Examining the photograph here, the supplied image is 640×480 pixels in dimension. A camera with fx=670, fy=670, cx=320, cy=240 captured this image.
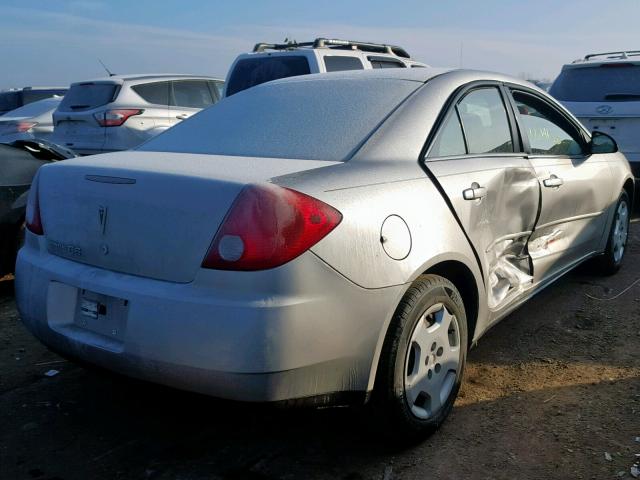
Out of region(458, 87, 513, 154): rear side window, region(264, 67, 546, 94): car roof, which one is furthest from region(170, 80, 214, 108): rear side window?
region(458, 87, 513, 154): rear side window

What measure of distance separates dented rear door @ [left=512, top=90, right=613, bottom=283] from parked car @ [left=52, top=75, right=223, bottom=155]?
5.33m

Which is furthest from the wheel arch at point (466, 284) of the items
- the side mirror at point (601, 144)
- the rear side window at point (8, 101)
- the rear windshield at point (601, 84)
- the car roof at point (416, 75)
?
the rear side window at point (8, 101)

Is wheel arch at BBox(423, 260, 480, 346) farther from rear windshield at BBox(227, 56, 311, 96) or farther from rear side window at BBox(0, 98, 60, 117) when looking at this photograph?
rear side window at BBox(0, 98, 60, 117)

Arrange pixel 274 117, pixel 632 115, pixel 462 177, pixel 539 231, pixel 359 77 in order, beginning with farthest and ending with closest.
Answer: pixel 632 115, pixel 539 231, pixel 359 77, pixel 274 117, pixel 462 177

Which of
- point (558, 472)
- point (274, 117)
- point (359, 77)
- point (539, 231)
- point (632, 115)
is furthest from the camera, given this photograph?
point (632, 115)

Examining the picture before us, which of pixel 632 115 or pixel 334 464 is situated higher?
pixel 632 115

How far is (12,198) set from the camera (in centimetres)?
500

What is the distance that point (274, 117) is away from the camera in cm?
328

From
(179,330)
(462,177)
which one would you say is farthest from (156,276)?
(462,177)

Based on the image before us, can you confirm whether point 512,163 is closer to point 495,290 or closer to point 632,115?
point 495,290

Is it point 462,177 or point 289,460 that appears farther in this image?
point 462,177

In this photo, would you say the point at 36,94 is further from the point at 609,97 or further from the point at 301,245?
the point at 301,245

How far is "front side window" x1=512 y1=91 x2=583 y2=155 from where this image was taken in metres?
3.96

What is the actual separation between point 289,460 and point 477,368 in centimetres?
138
